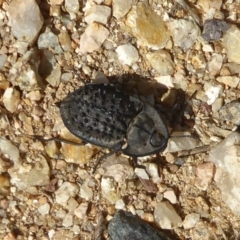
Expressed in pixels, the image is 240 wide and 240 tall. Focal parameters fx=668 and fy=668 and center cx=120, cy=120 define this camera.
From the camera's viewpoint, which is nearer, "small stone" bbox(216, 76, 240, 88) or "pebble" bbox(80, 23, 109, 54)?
"pebble" bbox(80, 23, 109, 54)

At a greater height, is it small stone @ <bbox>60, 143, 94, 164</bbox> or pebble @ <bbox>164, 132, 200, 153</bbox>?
pebble @ <bbox>164, 132, 200, 153</bbox>

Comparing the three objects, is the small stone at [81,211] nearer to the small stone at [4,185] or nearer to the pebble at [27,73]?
the small stone at [4,185]

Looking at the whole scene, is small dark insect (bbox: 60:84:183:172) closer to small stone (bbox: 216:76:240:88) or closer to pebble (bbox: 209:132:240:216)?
pebble (bbox: 209:132:240:216)

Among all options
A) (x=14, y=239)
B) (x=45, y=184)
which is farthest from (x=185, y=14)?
(x=14, y=239)

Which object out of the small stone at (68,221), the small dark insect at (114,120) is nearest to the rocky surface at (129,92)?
the small stone at (68,221)

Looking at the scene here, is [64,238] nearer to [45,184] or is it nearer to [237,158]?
[45,184]

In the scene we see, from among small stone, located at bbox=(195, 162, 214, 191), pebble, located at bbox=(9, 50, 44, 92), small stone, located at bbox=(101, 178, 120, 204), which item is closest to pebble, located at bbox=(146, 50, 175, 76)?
small stone, located at bbox=(195, 162, 214, 191)
